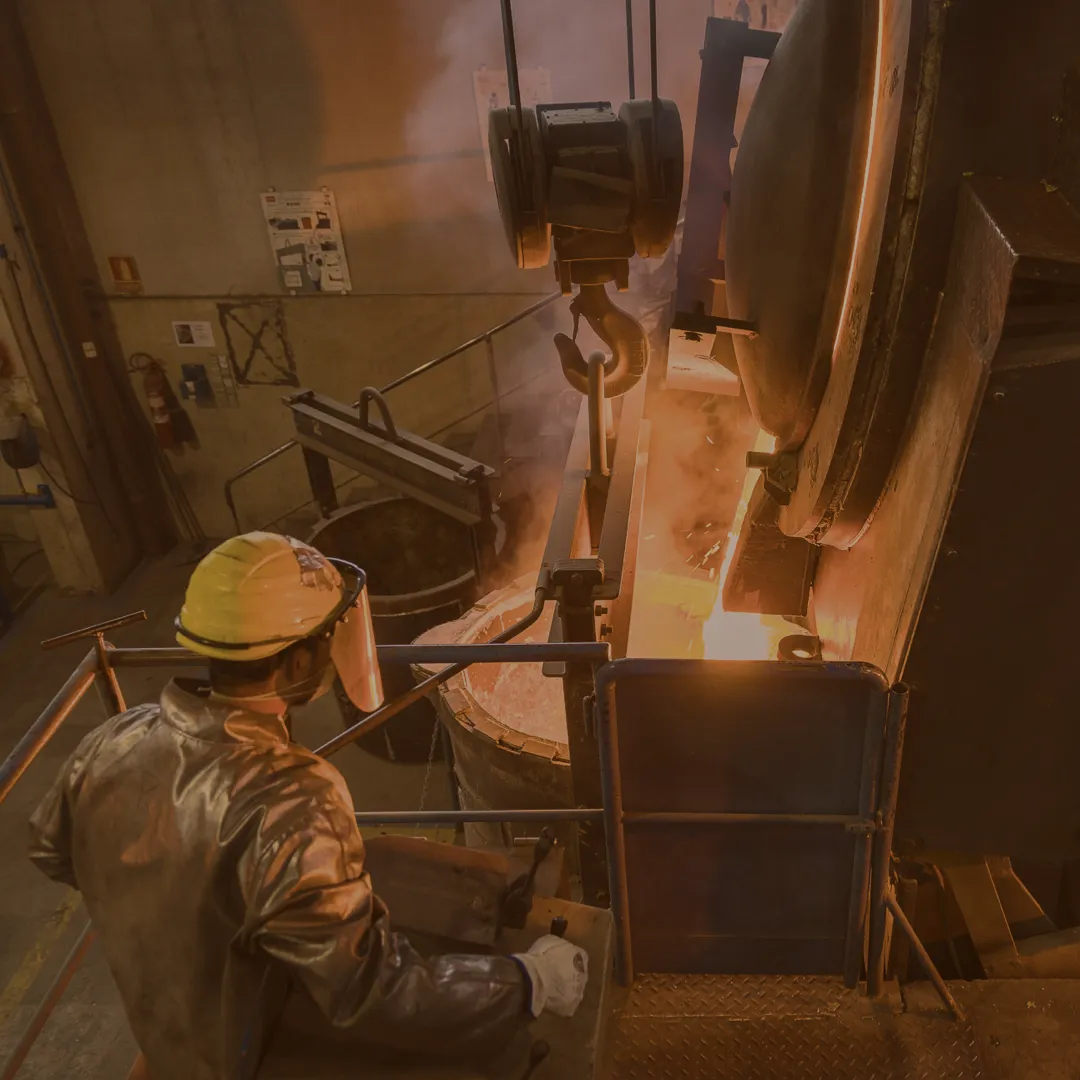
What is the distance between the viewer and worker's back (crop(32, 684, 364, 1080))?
80.7 inches

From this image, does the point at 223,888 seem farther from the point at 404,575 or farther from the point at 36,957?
the point at 404,575

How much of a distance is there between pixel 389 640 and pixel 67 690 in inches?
135

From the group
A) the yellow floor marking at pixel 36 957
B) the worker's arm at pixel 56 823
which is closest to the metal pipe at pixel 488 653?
the worker's arm at pixel 56 823

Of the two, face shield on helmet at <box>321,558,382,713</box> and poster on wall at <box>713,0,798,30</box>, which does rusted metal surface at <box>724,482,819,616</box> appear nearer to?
face shield on helmet at <box>321,558,382,713</box>

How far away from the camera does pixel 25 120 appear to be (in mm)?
8219

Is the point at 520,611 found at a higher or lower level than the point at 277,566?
lower

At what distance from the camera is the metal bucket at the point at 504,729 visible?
13.4ft

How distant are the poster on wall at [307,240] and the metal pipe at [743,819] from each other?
710cm

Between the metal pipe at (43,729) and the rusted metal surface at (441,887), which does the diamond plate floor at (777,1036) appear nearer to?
the rusted metal surface at (441,887)

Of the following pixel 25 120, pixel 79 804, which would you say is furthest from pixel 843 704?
pixel 25 120

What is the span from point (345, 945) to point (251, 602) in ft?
2.63

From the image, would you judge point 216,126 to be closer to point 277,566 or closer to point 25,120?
point 25,120

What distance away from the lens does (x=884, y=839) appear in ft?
8.34

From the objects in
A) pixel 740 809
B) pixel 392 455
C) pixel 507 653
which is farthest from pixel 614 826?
pixel 392 455
